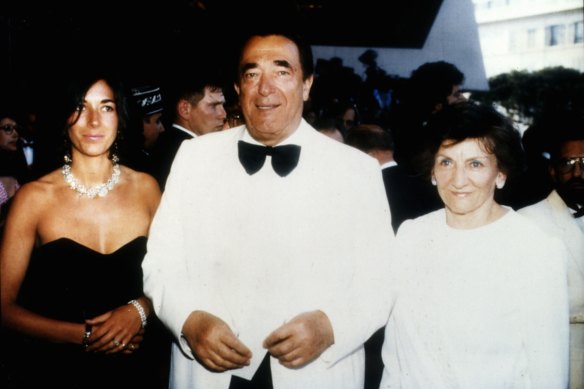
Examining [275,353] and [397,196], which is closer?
[275,353]

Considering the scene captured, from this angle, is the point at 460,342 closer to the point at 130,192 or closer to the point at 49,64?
the point at 130,192

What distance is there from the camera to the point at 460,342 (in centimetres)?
171

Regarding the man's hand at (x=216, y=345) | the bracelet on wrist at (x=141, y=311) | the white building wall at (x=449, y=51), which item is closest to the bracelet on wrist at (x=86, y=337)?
the bracelet on wrist at (x=141, y=311)

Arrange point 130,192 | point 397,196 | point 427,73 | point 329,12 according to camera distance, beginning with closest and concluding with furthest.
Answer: point 130,192 → point 397,196 → point 427,73 → point 329,12

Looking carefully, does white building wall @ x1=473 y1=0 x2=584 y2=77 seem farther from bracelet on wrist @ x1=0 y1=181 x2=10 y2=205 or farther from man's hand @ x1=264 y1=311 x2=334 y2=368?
man's hand @ x1=264 y1=311 x2=334 y2=368

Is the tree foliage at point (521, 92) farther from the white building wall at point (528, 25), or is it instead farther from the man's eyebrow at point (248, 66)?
the man's eyebrow at point (248, 66)

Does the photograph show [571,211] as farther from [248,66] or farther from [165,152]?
[165,152]

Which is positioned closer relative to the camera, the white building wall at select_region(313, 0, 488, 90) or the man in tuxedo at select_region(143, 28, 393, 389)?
the man in tuxedo at select_region(143, 28, 393, 389)

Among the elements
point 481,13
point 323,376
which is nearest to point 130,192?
point 323,376

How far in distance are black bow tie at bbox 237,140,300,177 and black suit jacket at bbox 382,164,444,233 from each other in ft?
4.96

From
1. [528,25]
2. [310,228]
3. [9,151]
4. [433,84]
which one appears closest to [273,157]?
[310,228]

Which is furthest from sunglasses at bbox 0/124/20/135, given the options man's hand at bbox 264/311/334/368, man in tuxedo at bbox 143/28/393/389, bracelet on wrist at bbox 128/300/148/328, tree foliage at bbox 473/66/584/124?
tree foliage at bbox 473/66/584/124

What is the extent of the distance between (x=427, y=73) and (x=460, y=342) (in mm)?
2931

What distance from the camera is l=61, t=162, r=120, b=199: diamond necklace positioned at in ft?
7.00
